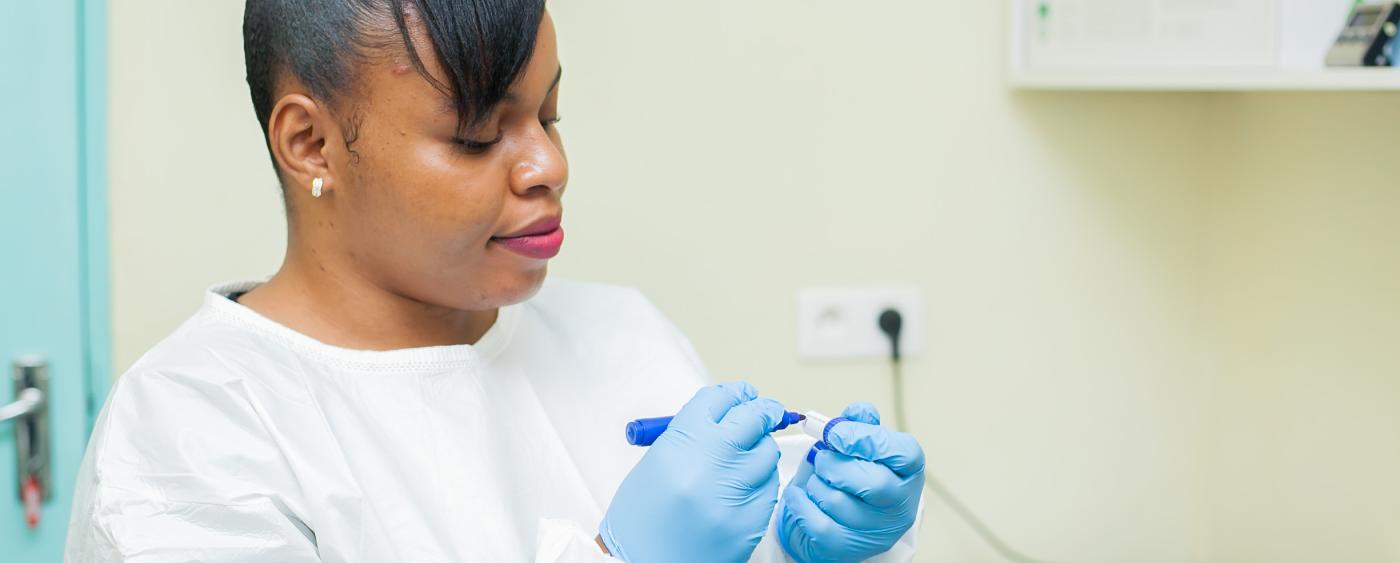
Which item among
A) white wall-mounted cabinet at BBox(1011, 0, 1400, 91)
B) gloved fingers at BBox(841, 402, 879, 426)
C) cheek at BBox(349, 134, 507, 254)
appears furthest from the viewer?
white wall-mounted cabinet at BBox(1011, 0, 1400, 91)

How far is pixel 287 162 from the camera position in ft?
3.36

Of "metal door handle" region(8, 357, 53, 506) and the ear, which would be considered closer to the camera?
A: the ear

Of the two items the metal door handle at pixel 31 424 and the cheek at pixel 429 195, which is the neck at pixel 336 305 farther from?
the metal door handle at pixel 31 424

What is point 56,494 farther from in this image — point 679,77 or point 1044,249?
point 1044,249

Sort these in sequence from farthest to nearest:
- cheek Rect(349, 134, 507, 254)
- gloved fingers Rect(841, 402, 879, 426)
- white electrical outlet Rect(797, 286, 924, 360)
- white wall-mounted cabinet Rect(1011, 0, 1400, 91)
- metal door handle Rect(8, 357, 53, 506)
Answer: white electrical outlet Rect(797, 286, 924, 360), metal door handle Rect(8, 357, 53, 506), white wall-mounted cabinet Rect(1011, 0, 1400, 91), gloved fingers Rect(841, 402, 879, 426), cheek Rect(349, 134, 507, 254)

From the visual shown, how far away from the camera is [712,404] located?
100cm

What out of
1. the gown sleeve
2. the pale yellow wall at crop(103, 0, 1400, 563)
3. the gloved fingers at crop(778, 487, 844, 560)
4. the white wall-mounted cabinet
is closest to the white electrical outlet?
the pale yellow wall at crop(103, 0, 1400, 563)

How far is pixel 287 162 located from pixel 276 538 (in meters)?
0.32

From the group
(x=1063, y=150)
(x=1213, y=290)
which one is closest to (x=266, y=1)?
(x=1063, y=150)

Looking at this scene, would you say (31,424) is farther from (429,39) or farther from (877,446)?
(877,446)

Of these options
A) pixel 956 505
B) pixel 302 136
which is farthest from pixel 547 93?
pixel 956 505

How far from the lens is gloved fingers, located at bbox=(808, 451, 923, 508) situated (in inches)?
38.9

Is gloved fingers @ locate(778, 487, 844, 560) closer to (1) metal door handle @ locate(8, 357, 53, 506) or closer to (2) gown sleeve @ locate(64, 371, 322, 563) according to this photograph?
(2) gown sleeve @ locate(64, 371, 322, 563)

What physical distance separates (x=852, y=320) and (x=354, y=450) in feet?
2.58
